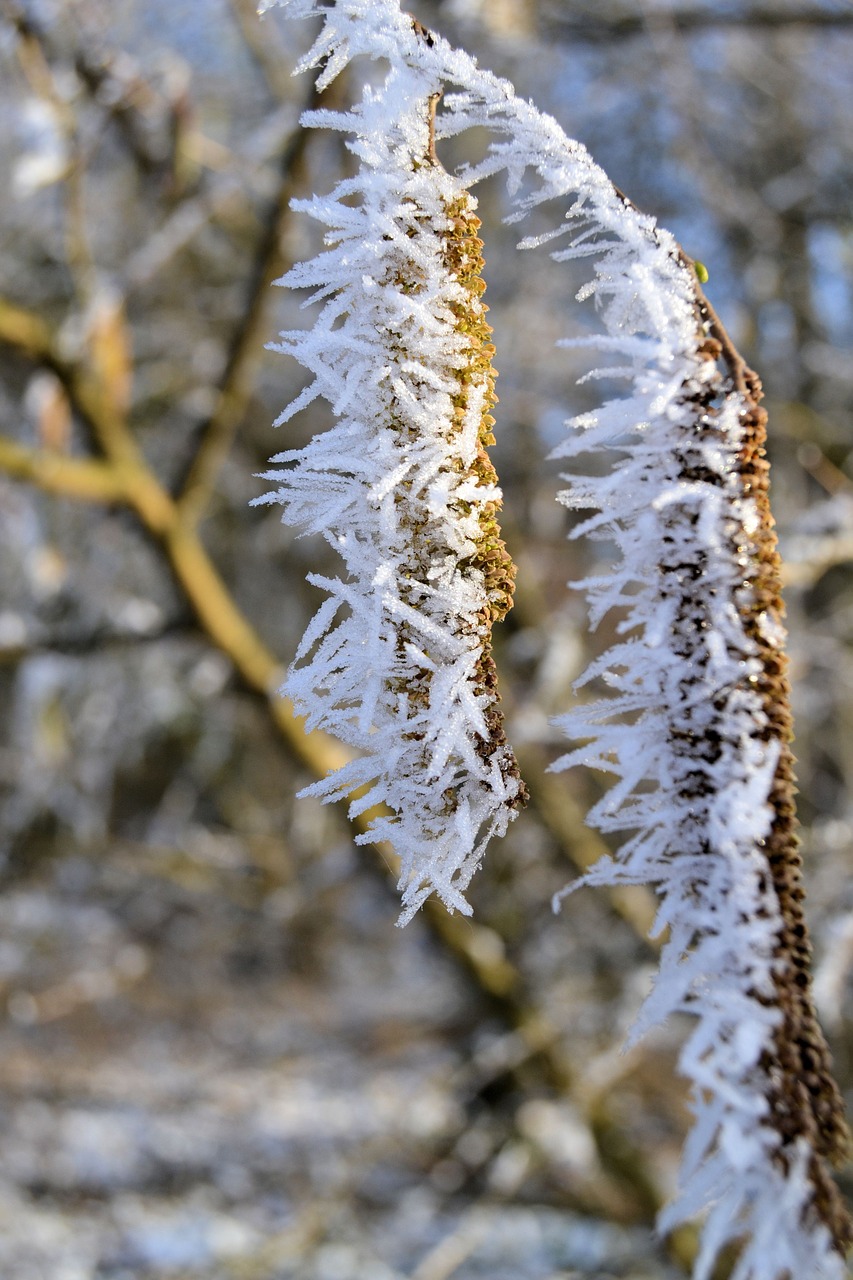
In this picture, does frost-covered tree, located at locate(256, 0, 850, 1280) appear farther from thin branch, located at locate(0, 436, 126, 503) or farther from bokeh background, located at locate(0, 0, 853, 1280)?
thin branch, located at locate(0, 436, 126, 503)

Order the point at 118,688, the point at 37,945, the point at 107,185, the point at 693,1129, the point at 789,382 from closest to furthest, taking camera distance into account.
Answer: the point at 693,1129, the point at 789,382, the point at 107,185, the point at 118,688, the point at 37,945

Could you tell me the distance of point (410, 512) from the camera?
0.30 metres

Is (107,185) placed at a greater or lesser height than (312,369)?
lesser

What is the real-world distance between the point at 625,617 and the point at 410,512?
0.07 meters

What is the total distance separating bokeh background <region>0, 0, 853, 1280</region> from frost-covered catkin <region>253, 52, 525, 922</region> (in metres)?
0.65

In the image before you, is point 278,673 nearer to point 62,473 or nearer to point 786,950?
point 62,473

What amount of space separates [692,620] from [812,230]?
15.6 ft

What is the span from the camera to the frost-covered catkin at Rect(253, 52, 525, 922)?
0.98ft

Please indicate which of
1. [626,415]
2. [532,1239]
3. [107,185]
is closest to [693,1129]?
[626,415]

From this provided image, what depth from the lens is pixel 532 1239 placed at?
355cm

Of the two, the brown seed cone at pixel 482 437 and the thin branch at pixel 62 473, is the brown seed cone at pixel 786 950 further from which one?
the thin branch at pixel 62 473

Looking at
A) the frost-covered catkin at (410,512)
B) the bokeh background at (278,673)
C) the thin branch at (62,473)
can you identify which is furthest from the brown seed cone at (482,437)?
the thin branch at (62,473)

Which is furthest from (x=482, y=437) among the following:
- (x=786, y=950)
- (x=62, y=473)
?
(x=62, y=473)

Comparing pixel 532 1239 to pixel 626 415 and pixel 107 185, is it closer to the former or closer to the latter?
pixel 626 415
